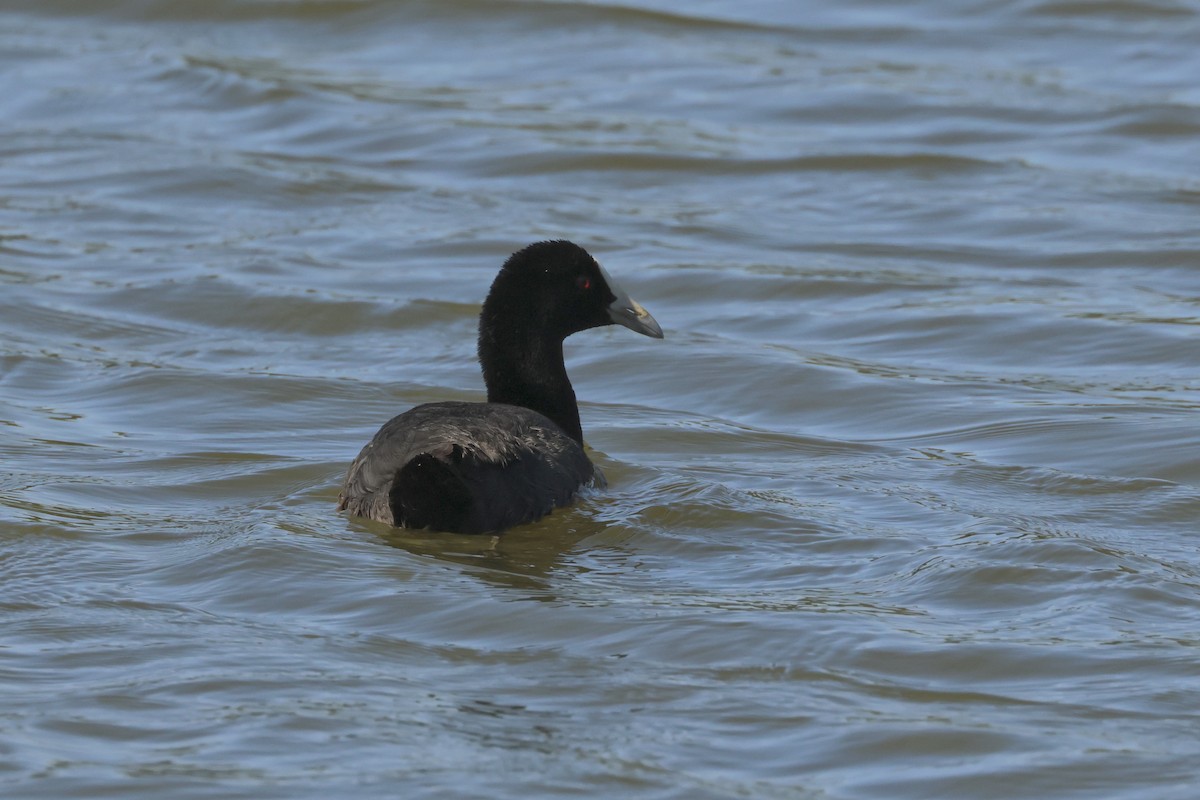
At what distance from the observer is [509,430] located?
7.05m

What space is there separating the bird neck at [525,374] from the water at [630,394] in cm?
40

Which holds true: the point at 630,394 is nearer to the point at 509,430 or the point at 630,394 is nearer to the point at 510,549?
the point at 509,430

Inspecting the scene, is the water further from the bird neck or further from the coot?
the bird neck

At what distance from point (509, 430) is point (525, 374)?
43.3 inches

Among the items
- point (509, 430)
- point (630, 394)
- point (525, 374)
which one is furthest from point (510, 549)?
point (630, 394)

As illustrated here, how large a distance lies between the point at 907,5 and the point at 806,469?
1146 centimetres

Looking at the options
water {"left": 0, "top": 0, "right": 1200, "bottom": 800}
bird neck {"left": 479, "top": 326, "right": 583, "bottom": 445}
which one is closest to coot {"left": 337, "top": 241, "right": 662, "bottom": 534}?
bird neck {"left": 479, "top": 326, "right": 583, "bottom": 445}

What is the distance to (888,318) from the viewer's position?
10727 millimetres

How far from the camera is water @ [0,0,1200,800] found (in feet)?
17.0

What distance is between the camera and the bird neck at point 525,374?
809 centimetres

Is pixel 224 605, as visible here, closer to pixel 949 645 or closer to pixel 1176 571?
pixel 949 645

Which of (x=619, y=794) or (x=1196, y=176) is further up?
(x=1196, y=176)

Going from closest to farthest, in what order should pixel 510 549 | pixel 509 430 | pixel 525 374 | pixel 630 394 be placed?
pixel 510 549
pixel 509 430
pixel 525 374
pixel 630 394

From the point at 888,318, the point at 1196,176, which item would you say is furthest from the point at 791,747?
the point at 1196,176
